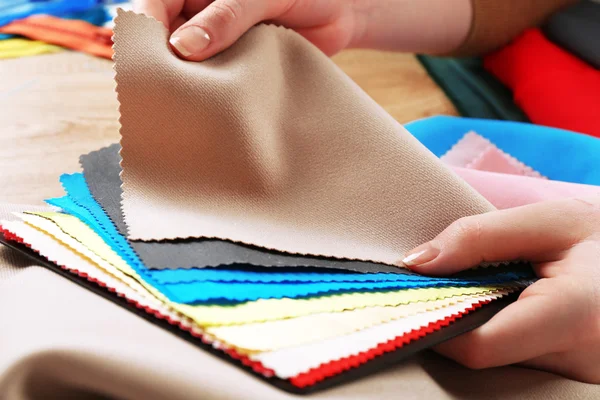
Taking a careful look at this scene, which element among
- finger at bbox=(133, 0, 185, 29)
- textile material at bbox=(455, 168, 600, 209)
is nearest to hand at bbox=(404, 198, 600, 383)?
textile material at bbox=(455, 168, 600, 209)

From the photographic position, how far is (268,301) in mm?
432

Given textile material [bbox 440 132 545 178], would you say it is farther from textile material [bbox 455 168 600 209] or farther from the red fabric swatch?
the red fabric swatch

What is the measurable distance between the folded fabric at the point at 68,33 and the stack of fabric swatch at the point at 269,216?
0.63m

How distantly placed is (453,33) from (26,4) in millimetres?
1042

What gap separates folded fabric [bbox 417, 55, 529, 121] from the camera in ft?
3.60

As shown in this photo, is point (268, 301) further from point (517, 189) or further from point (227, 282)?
point (517, 189)

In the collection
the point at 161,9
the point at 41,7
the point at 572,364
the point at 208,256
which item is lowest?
the point at 572,364

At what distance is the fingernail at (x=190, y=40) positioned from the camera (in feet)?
1.98

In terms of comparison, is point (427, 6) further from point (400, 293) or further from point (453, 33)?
point (400, 293)

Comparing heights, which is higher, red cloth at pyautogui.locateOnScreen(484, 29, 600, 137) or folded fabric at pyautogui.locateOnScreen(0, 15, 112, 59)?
folded fabric at pyautogui.locateOnScreen(0, 15, 112, 59)

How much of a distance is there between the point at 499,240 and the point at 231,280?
261mm

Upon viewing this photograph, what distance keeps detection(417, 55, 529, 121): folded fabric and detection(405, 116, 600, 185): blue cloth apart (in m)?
0.15

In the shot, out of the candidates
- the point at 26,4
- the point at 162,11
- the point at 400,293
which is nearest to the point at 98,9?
the point at 26,4

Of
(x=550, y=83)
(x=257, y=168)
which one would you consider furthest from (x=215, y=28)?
(x=550, y=83)
